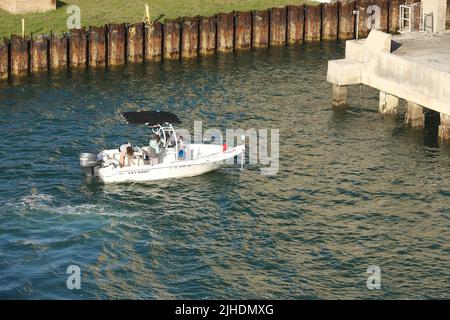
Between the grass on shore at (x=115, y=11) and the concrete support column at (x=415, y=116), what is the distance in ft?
79.2

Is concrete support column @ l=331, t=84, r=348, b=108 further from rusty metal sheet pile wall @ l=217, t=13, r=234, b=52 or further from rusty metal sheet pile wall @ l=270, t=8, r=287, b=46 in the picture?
rusty metal sheet pile wall @ l=270, t=8, r=287, b=46

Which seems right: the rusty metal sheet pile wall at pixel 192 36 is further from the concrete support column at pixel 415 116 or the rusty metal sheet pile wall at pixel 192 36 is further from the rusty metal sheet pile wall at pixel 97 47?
the concrete support column at pixel 415 116

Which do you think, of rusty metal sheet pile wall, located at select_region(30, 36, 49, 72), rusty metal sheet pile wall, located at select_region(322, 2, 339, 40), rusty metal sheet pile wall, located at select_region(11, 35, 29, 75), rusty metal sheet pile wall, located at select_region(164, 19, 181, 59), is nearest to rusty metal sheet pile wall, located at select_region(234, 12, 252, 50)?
rusty metal sheet pile wall, located at select_region(164, 19, 181, 59)

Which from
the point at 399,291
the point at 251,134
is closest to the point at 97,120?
the point at 251,134

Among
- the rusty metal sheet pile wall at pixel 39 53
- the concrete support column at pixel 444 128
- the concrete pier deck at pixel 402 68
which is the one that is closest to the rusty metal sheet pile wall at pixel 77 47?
the rusty metal sheet pile wall at pixel 39 53

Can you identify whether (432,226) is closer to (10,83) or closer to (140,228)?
(140,228)

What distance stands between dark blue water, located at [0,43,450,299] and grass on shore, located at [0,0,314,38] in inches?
261

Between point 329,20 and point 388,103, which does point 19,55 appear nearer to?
point 329,20

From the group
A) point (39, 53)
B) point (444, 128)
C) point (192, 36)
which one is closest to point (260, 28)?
point (192, 36)

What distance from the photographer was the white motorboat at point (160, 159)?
59.8m

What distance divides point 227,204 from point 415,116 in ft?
50.0

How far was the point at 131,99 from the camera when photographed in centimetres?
7362

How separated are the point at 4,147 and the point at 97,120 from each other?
6.79 m

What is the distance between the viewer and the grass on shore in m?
82.7
